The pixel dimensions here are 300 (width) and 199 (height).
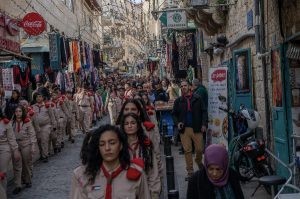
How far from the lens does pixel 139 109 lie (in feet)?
24.5

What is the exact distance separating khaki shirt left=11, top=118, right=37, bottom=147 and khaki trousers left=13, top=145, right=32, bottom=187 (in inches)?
3.7

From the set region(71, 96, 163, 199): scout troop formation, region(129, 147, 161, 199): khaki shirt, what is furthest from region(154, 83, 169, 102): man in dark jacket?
region(71, 96, 163, 199): scout troop formation

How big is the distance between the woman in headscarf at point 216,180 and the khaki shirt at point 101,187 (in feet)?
1.52

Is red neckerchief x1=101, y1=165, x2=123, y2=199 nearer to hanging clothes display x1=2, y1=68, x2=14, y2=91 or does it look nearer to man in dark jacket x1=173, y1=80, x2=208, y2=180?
man in dark jacket x1=173, y1=80, x2=208, y2=180

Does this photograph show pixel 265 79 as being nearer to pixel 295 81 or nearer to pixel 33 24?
pixel 295 81

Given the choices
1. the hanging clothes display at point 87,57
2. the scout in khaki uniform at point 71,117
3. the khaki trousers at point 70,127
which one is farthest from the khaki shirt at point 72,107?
the hanging clothes display at point 87,57

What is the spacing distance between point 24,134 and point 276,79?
480 cm

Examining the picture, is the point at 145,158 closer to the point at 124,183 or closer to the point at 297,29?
the point at 124,183

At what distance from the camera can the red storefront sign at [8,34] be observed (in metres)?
14.8

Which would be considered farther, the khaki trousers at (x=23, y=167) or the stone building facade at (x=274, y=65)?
the khaki trousers at (x=23, y=167)

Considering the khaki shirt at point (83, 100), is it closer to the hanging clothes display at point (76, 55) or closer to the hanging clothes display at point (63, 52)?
the hanging clothes display at point (63, 52)

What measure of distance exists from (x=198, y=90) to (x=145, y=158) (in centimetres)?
861

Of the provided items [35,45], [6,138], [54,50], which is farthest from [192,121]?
[35,45]

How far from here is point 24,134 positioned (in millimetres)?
11102
